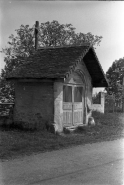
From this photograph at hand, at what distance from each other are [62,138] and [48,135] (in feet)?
1.86

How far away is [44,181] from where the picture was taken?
6.12 metres

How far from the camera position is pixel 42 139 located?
417 inches

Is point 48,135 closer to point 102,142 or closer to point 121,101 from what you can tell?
point 102,142

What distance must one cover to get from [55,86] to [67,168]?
5584 millimetres

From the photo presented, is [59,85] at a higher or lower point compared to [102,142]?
higher

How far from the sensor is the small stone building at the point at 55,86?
12.5 meters

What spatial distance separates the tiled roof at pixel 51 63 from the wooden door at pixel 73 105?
3.83 ft

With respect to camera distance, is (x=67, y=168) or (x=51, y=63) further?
(x=51, y=63)

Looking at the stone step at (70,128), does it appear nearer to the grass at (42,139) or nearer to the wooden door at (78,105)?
the grass at (42,139)

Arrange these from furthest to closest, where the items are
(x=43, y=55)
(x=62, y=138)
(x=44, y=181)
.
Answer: (x=43, y=55), (x=62, y=138), (x=44, y=181)

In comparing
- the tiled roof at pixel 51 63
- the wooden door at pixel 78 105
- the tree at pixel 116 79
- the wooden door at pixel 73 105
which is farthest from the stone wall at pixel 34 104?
the tree at pixel 116 79

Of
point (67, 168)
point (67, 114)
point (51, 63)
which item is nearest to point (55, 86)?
point (51, 63)

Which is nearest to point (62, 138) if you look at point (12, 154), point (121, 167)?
point (12, 154)

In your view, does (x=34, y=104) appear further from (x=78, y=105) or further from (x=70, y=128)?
(x=78, y=105)
